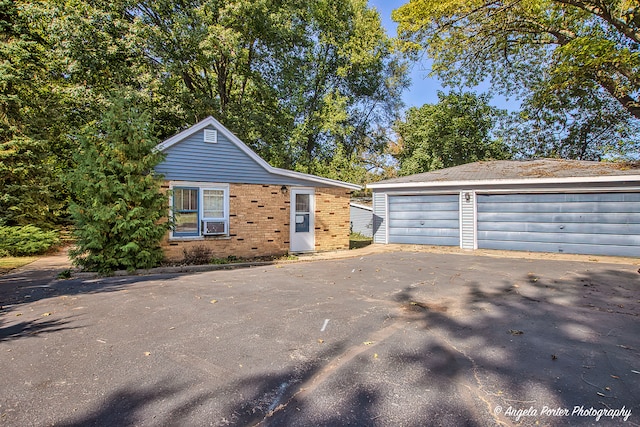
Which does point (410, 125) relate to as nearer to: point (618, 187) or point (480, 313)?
point (618, 187)

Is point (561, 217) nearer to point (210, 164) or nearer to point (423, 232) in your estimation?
point (423, 232)

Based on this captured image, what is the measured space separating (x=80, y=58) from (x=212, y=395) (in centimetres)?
1640

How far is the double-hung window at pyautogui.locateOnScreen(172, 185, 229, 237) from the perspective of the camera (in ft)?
33.3

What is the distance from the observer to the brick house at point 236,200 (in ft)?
33.1

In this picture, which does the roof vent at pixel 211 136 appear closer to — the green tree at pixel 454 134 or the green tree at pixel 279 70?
the green tree at pixel 279 70

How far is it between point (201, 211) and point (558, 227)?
11837 millimetres

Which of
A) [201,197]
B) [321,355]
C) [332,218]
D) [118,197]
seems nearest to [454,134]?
[332,218]

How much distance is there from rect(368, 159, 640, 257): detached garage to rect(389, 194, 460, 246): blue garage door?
0.04 meters

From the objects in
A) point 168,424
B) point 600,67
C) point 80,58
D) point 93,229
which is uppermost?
point 80,58

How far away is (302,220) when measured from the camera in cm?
1261

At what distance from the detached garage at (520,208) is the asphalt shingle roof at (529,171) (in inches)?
1.0

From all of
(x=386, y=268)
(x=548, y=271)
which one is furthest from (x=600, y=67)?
(x=386, y=268)

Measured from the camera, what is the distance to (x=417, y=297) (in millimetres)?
5914

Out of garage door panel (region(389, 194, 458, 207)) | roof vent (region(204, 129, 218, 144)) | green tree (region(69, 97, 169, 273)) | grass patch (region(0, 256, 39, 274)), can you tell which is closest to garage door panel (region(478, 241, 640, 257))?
garage door panel (region(389, 194, 458, 207))
